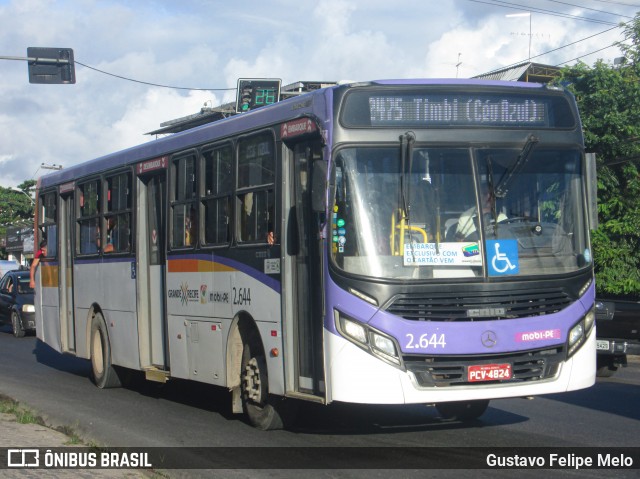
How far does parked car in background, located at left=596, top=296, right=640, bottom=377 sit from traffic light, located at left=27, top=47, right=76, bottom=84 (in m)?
13.4

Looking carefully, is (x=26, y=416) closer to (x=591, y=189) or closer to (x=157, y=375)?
(x=157, y=375)

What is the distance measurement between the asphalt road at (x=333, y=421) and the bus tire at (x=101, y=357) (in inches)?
7.5

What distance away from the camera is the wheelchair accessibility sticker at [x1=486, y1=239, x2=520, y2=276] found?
865 cm

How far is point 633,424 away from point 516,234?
3.29 m

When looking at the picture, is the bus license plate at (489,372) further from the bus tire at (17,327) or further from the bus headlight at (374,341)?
the bus tire at (17,327)

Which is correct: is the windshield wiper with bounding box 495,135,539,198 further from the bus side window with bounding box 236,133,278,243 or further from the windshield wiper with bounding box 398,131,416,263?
the bus side window with bounding box 236,133,278,243

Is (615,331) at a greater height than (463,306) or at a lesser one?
lesser

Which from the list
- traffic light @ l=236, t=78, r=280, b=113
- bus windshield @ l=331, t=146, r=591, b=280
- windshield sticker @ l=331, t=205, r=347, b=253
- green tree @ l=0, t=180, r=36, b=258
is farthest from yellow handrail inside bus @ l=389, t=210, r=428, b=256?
green tree @ l=0, t=180, r=36, b=258

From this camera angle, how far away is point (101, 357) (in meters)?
15.2

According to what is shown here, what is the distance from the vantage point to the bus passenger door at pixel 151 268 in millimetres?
13055

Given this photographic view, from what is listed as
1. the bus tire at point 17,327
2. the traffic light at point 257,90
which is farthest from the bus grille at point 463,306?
the bus tire at point 17,327

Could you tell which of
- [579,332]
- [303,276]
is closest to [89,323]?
[303,276]

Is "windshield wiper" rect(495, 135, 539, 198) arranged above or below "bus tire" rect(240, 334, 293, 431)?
above

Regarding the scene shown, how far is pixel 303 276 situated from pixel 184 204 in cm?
315
